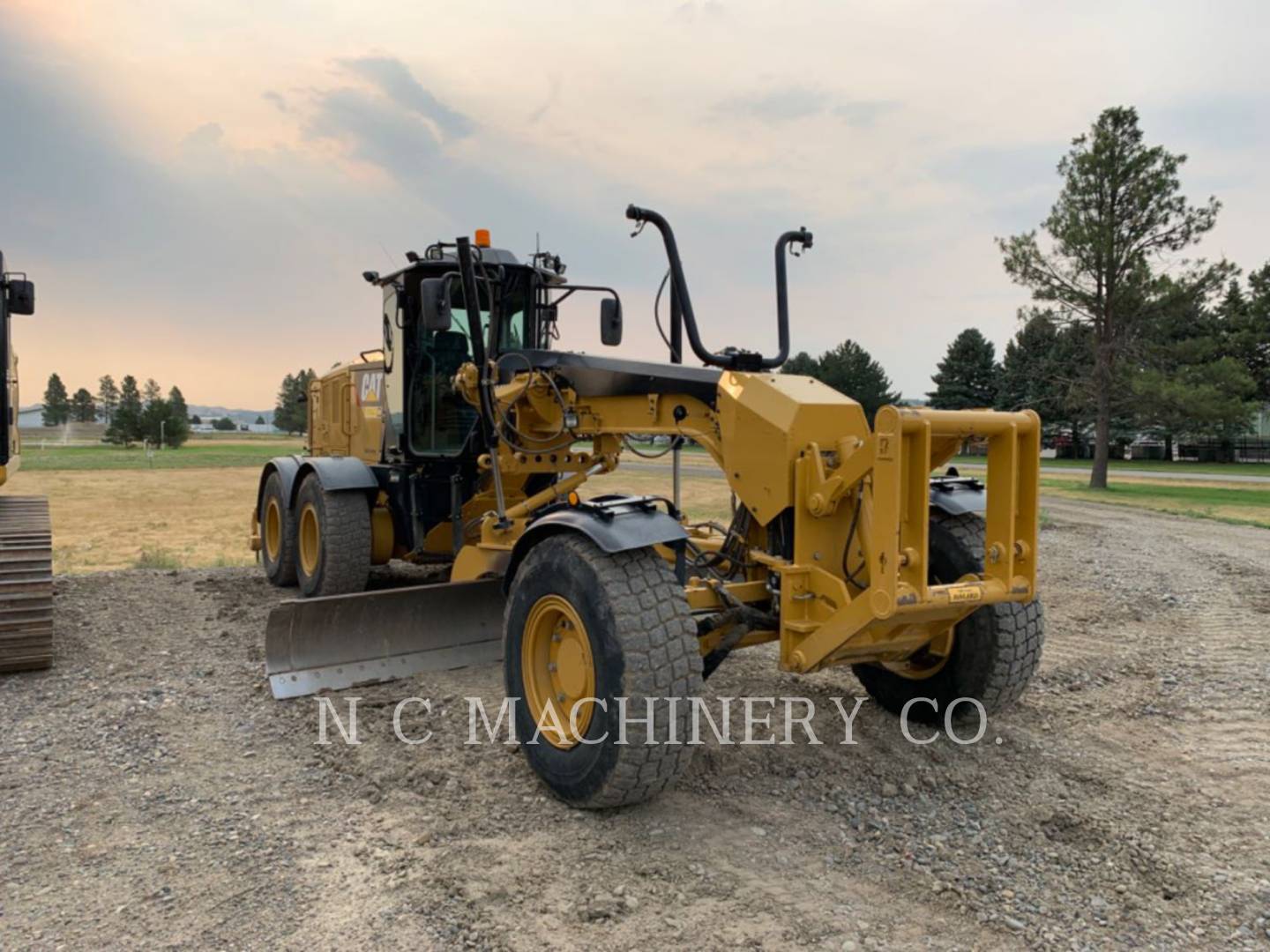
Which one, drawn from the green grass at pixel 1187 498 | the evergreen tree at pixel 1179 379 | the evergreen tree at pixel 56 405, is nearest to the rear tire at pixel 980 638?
the green grass at pixel 1187 498

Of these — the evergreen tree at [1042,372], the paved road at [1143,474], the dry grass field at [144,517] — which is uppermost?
the evergreen tree at [1042,372]

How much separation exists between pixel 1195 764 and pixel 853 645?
208cm

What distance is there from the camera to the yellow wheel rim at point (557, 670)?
13.5 ft

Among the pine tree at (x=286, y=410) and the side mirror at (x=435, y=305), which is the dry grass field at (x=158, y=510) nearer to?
the side mirror at (x=435, y=305)

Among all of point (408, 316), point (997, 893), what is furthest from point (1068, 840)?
point (408, 316)

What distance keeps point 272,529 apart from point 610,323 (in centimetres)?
507

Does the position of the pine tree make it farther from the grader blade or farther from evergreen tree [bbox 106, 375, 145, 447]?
the grader blade

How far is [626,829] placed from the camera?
3.92 meters

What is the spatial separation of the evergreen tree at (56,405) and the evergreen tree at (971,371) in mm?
90954

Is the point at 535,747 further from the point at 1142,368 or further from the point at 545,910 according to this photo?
the point at 1142,368

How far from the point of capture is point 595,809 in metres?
4.03

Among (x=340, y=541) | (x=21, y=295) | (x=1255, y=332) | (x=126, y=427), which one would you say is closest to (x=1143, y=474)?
(x=1255, y=332)

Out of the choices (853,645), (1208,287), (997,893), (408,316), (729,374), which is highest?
(1208,287)

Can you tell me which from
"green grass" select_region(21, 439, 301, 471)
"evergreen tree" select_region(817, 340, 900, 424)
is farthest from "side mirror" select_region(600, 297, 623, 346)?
"evergreen tree" select_region(817, 340, 900, 424)
